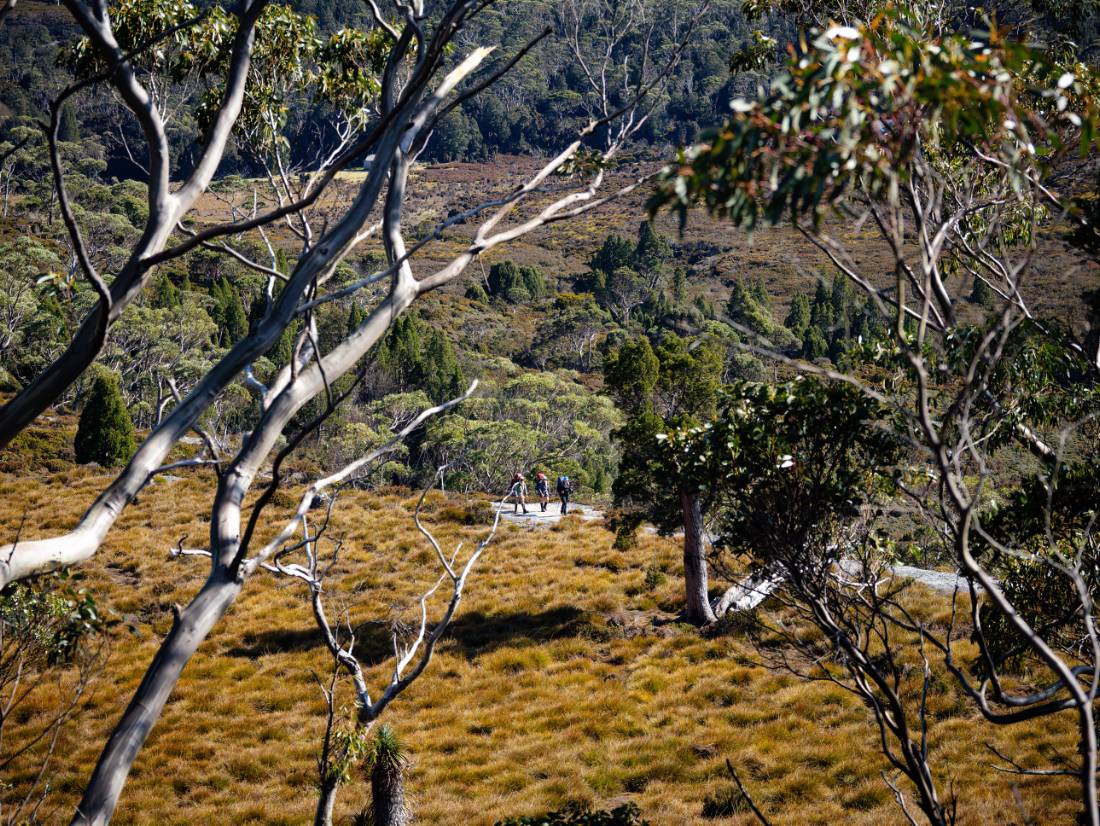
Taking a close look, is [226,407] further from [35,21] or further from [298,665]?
[35,21]

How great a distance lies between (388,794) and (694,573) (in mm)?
8551

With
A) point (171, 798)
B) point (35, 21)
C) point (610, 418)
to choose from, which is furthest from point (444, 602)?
point (35, 21)

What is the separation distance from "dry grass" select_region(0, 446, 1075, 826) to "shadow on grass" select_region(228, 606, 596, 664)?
0.05 metres

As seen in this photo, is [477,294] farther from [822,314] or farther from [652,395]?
[652,395]

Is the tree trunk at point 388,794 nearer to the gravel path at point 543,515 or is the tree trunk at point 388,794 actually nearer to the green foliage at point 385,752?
the green foliage at point 385,752

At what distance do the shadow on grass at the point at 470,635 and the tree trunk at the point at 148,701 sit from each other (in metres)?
13.9

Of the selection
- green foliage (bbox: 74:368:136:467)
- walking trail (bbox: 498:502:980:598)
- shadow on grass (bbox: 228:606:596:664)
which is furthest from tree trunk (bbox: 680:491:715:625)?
green foliage (bbox: 74:368:136:467)

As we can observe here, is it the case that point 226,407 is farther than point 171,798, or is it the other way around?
point 226,407

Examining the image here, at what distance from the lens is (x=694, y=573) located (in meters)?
17.1

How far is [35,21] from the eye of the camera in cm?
16100

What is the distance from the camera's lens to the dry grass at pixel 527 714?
11.1 meters

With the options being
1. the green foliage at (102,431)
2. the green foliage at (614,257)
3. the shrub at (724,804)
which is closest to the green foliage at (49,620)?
the shrub at (724,804)

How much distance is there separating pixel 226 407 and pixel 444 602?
26.3 metres

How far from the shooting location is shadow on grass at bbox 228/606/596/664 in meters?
16.8
